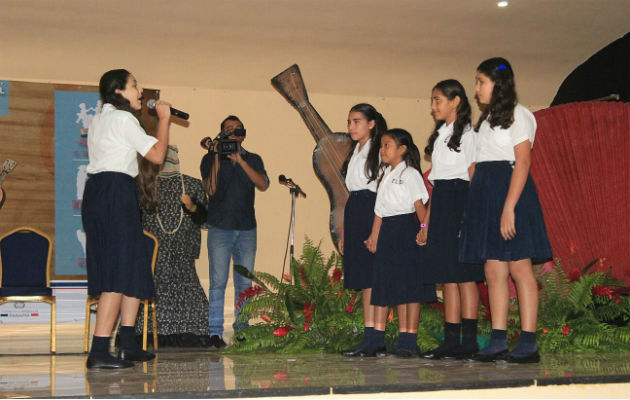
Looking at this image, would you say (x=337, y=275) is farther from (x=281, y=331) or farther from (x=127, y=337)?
(x=127, y=337)

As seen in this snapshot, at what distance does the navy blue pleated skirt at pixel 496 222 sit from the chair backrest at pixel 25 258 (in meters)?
3.28

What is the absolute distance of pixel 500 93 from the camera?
3539 mm

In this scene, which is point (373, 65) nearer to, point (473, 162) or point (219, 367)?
point (473, 162)

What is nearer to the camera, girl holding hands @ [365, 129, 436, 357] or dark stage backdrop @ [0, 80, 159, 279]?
girl holding hands @ [365, 129, 436, 357]

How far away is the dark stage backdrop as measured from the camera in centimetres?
604

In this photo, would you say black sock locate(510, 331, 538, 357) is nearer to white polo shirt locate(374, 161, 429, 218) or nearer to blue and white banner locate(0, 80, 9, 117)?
white polo shirt locate(374, 161, 429, 218)

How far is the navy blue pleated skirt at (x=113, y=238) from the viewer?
3.45 m

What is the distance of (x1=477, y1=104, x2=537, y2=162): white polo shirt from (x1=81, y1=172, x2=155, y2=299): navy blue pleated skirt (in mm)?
1594

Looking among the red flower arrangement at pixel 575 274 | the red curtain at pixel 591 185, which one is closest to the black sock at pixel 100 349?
the red flower arrangement at pixel 575 274

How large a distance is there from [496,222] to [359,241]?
0.99 meters

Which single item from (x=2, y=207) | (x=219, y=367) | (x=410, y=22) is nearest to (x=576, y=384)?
(x=219, y=367)

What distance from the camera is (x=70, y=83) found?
20.2 feet

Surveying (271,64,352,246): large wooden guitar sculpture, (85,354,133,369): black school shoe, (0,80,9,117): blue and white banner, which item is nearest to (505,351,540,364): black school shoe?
(85,354,133,369): black school shoe

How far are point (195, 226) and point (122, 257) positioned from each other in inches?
98.4
